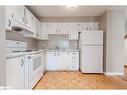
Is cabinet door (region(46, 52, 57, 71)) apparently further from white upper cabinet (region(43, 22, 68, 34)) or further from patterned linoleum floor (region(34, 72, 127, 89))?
patterned linoleum floor (region(34, 72, 127, 89))

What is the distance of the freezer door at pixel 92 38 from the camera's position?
5543 mm

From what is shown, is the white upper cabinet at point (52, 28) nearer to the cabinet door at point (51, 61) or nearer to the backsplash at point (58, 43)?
the backsplash at point (58, 43)

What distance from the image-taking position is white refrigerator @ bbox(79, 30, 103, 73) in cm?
556

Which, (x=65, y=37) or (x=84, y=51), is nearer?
(x=84, y=51)

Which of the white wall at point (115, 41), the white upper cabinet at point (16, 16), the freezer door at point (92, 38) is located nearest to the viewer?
the white upper cabinet at point (16, 16)

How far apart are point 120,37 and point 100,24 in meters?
1.23

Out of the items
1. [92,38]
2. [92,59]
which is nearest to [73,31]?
[92,38]

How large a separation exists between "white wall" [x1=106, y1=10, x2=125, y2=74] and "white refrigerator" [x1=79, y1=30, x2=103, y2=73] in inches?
12.6

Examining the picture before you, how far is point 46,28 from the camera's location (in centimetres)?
653

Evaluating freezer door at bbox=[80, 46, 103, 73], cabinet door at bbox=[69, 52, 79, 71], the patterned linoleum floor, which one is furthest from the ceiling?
the patterned linoleum floor

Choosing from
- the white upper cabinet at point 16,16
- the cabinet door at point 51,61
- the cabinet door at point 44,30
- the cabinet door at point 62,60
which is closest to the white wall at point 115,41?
the cabinet door at point 62,60

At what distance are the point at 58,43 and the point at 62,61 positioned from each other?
0.99 meters
